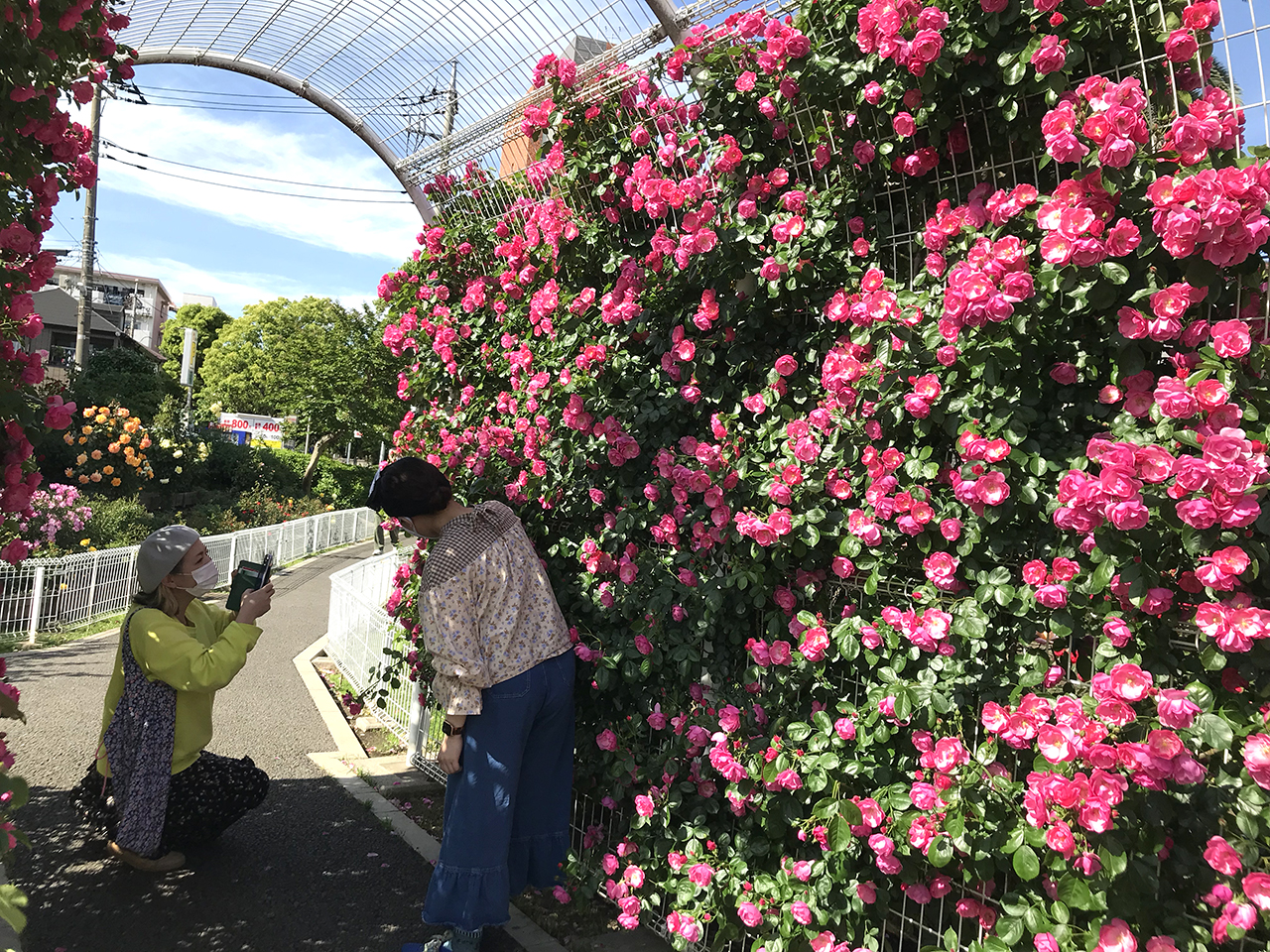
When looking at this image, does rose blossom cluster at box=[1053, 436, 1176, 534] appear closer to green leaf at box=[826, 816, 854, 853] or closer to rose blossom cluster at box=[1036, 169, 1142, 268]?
rose blossom cluster at box=[1036, 169, 1142, 268]

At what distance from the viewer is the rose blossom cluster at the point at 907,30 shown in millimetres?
2234

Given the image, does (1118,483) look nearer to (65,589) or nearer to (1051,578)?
(1051,578)

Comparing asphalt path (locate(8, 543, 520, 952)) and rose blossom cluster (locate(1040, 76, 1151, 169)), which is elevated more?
rose blossom cluster (locate(1040, 76, 1151, 169))

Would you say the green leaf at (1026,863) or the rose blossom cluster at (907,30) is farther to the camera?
the rose blossom cluster at (907,30)

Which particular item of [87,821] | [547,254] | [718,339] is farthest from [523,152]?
[87,821]

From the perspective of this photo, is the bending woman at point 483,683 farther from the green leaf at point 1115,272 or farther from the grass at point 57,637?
Answer: the grass at point 57,637

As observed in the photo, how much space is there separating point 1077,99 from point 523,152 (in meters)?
3.10

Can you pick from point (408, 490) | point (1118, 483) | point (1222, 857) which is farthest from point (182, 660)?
point (1222, 857)

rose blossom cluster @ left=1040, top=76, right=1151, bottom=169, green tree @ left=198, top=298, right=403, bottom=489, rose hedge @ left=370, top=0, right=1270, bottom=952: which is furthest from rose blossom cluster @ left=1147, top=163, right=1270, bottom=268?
green tree @ left=198, top=298, right=403, bottom=489

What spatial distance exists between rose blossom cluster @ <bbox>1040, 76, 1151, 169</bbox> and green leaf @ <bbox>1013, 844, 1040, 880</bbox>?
163 centimetres

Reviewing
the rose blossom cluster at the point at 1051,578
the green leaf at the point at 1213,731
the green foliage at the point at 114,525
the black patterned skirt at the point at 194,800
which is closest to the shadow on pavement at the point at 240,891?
the black patterned skirt at the point at 194,800

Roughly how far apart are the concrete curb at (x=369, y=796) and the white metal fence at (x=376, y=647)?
1.03 ft

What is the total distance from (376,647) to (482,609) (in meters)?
4.16

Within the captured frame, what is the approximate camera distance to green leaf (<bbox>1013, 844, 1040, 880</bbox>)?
1.92 m
